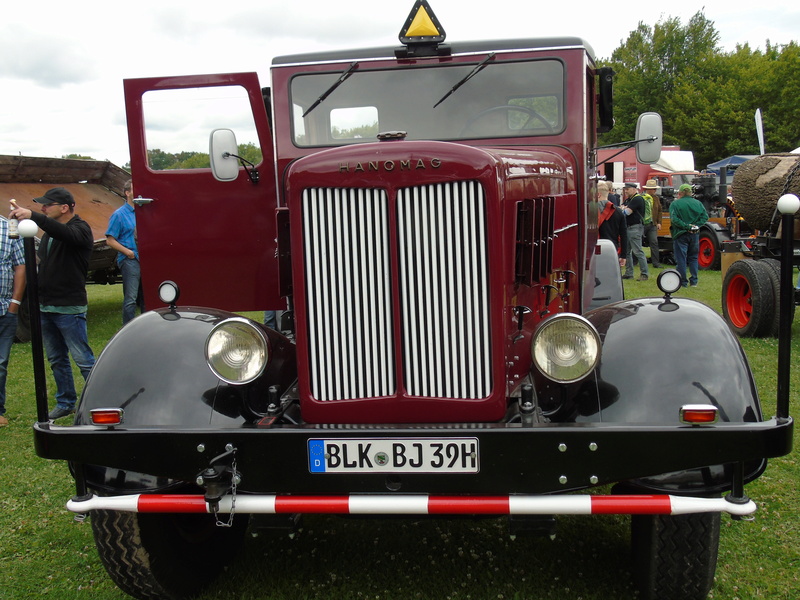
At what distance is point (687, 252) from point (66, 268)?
10.8m

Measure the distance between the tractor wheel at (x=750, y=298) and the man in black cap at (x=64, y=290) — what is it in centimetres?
633

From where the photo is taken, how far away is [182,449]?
284 cm

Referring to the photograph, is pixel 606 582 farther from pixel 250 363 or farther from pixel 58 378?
pixel 58 378

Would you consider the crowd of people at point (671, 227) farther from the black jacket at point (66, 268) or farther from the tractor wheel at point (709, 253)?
the black jacket at point (66, 268)

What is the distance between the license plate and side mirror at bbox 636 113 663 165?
8.41ft

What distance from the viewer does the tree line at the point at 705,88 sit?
146 ft

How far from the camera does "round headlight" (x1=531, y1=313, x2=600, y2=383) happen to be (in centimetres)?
291

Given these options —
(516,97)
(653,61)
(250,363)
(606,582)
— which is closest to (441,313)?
(250,363)

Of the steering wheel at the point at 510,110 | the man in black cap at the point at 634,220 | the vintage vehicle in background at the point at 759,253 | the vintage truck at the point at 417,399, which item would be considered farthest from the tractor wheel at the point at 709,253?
the vintage truck at the point at 417,399

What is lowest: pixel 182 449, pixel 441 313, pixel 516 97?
pixel 182 449

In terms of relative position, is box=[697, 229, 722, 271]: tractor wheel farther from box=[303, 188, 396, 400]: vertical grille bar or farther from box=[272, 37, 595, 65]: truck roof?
box=[303, 188, 396, 400]: vertical grille bar

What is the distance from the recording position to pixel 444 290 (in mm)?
2881

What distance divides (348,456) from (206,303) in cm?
254

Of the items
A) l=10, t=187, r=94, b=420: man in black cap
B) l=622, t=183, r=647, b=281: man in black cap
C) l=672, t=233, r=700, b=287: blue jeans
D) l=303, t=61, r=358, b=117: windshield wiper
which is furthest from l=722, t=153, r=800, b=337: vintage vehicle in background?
l=10, t=187, r=94, b=420: man in black cap
